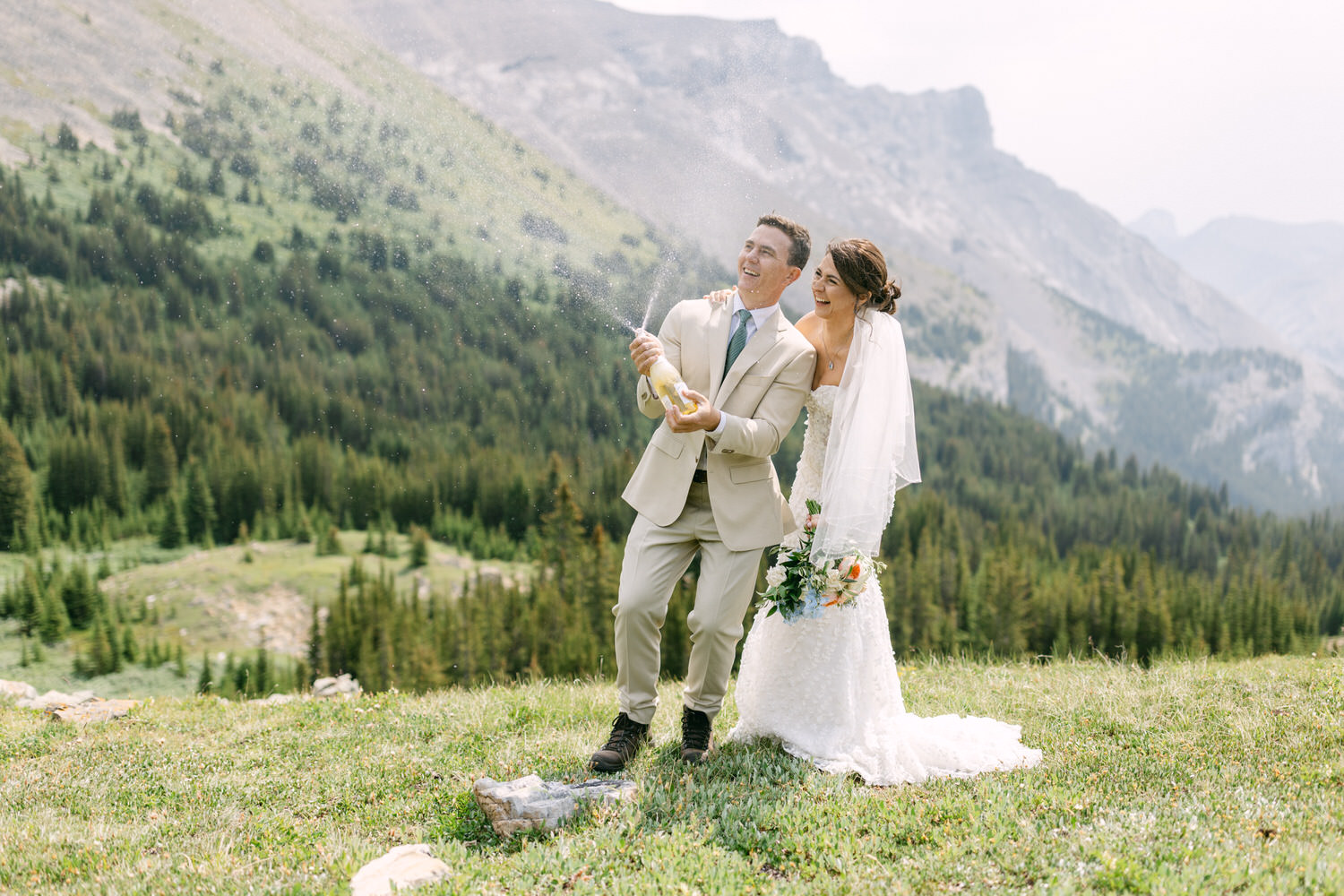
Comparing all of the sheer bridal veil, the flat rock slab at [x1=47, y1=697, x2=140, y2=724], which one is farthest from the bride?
the flat rock slab at [x1=47, y1=697, x2=140, y2=724]

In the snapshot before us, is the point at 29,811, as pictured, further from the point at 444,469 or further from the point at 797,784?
the point at 444,469

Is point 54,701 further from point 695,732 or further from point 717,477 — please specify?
point 717,477

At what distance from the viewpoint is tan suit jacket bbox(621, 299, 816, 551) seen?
23.7 feet

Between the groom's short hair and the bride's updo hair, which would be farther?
the bride's updo hair

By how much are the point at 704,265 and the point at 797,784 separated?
190m

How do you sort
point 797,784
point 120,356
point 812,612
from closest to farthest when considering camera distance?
1. point 797,784
2. point 812,612
3. point 120,356

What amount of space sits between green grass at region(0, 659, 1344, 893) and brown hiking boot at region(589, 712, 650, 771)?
0.21 meters

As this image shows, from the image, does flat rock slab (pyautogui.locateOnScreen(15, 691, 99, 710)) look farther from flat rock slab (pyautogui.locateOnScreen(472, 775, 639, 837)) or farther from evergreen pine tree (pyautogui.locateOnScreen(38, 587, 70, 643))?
evergreen pine tree (pyautogui.locateOnScreen(38, 587, 70, 643))

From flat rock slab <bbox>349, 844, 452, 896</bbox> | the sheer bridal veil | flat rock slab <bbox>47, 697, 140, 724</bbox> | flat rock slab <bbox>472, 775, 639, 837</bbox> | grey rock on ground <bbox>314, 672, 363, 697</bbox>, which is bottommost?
grey rock on ground <bbox>314, 672, 363, 697</bbox>

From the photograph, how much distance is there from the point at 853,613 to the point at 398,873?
4.22 metres

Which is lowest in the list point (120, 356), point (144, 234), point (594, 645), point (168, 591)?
point (168, 591)

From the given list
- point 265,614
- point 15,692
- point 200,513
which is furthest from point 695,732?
point 200,513

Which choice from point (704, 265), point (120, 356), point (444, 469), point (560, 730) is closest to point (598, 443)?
point (444, 469)

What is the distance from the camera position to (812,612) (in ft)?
24.9
